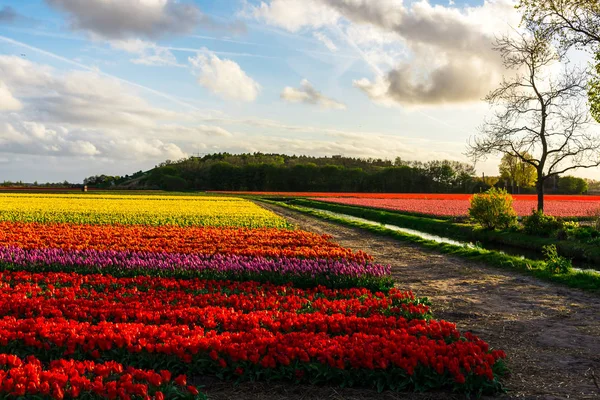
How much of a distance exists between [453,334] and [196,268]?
6795mm

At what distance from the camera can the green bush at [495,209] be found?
26047mm

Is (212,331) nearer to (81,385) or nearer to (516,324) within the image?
(81,385)

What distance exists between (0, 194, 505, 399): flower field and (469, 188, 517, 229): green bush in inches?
620

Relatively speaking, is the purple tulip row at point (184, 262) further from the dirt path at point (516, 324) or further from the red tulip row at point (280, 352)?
the red tulip row at point (280, 352)

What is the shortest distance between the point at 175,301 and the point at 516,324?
241 inches

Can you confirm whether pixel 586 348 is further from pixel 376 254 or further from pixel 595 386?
pixel 376 254

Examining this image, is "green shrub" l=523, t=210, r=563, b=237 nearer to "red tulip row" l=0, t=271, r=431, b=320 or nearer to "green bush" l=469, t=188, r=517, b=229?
"green bush" l=469, t=188, r=517, b=229

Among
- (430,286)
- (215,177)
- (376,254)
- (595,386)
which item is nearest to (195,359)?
(595,386)

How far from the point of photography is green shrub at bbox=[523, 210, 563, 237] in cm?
2366

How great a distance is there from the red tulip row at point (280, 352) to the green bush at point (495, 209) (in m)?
20.5

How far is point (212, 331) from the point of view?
6.99 metres

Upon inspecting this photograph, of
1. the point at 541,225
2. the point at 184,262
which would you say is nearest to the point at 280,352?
the point at 184,262

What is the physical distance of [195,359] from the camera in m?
6.38

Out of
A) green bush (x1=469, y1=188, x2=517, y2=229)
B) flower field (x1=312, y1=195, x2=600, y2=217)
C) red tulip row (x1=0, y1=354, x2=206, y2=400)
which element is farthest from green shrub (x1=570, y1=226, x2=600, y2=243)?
red tulip row (x1=0, y1=354, x2=206, y2=400)
